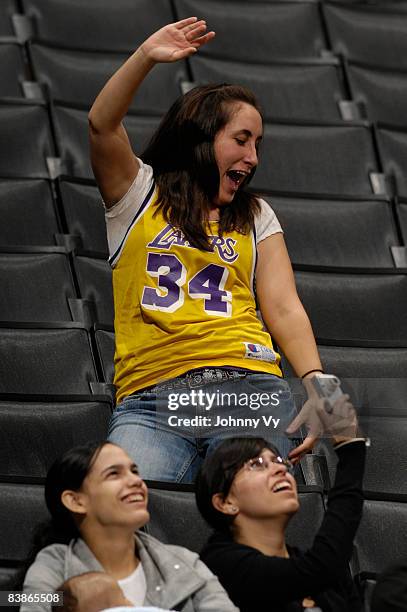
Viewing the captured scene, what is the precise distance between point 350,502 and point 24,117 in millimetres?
1308

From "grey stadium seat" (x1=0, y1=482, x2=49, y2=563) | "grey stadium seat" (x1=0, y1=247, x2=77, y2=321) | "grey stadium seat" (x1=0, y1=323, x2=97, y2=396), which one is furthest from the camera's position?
"grey stadium seat" (x1=0, y1=247, x2=77, y2=321)

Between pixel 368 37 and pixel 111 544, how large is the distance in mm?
2019

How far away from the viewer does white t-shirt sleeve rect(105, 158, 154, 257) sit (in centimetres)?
166

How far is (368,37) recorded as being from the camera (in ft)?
9.89

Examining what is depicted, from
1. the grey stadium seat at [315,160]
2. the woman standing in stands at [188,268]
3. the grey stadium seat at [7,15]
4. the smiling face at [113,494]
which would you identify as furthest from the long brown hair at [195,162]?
the grey stadium seat at [7,15]

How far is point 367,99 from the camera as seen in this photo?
279 centimetres

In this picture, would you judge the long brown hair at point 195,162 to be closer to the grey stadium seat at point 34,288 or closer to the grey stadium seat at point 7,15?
the grey stadium seat at point 34,288

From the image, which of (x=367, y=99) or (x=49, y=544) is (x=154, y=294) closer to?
(x=49, y=544)

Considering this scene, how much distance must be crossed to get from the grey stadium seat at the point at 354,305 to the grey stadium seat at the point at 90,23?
0.97 m

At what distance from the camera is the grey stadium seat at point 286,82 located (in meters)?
2.69

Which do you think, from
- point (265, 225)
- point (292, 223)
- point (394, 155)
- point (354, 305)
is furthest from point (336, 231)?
point (265, 225)

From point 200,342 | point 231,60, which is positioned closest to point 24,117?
point 231,60

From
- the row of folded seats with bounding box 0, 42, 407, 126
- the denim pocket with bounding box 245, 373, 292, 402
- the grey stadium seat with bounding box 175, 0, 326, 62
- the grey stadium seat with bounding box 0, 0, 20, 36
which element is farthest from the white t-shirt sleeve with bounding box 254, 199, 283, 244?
the grey stadium seat with bounding box 0, 0, 20, 36

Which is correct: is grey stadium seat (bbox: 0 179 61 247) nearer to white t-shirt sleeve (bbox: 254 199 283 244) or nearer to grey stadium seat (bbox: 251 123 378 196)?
grey stadium seat (bbox: 251 123 378 196)
